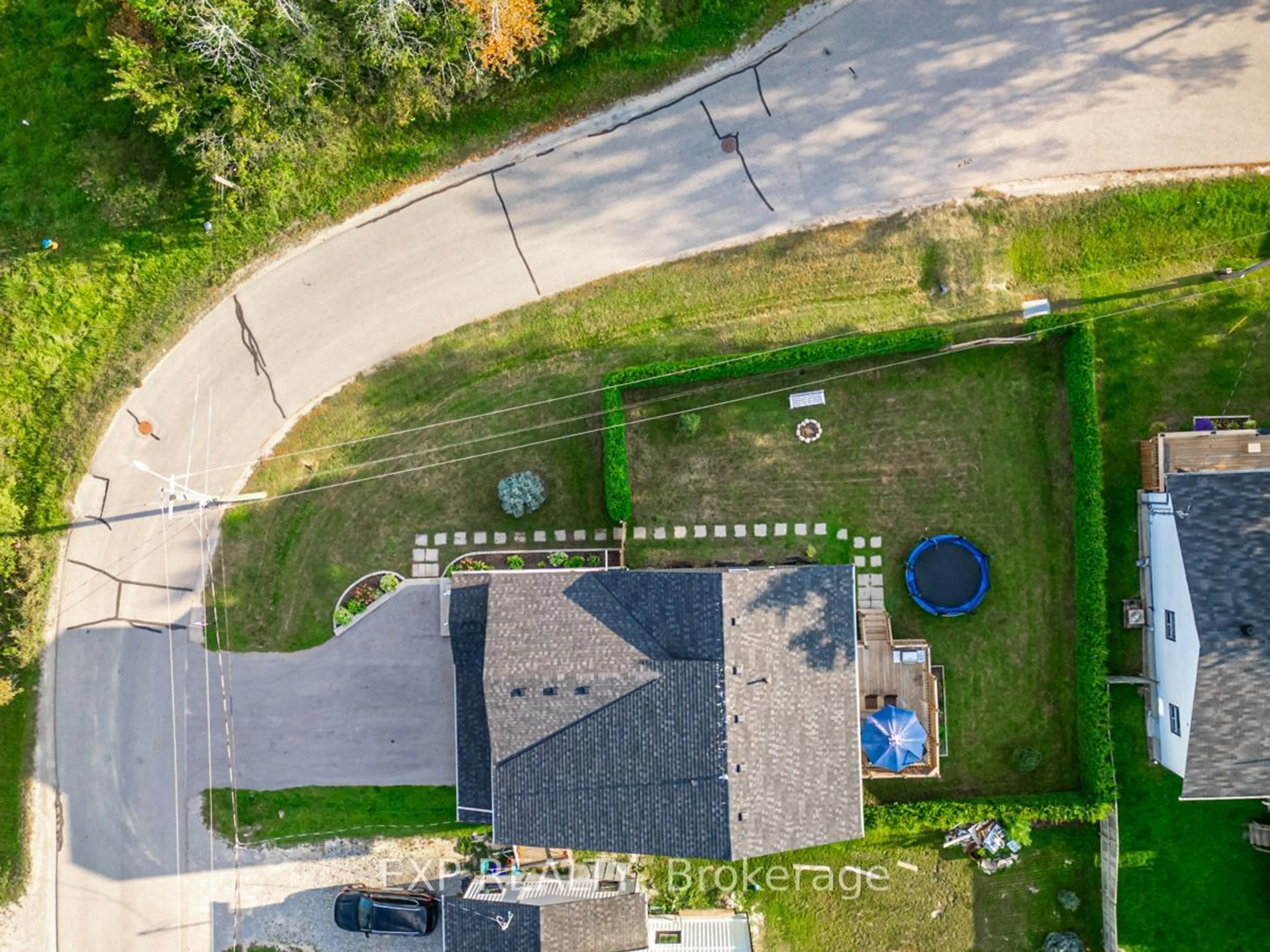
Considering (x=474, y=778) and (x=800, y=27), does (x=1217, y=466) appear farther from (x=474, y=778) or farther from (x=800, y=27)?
(x=474, y=778)

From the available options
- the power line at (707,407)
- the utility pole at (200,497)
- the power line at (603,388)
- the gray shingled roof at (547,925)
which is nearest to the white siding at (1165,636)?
the power line at (707,407)

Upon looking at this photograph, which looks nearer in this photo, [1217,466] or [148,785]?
[1217,466]

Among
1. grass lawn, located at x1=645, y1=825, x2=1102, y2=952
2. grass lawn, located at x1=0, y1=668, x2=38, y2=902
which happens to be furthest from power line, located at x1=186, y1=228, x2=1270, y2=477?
grass lawn, located at x1=645, y1=825, x2=1102, y2=952

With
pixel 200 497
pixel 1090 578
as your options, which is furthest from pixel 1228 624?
pixel 200 497

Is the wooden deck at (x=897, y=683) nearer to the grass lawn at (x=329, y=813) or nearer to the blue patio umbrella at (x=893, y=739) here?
the blue patio umbrella at (x=893, y=739)

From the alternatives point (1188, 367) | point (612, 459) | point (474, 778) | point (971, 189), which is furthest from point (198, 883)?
point (1188, 367)

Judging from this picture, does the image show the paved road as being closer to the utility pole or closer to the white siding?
the utility pole
